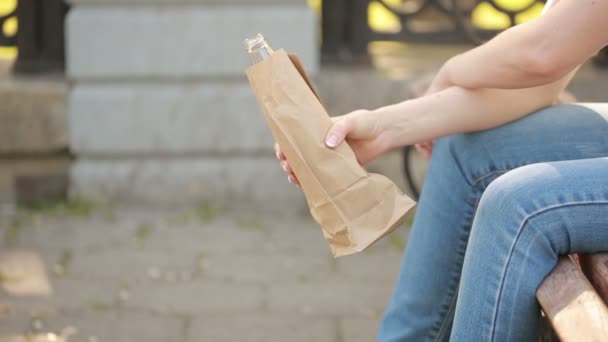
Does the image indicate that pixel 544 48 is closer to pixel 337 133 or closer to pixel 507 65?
pixel 507 65

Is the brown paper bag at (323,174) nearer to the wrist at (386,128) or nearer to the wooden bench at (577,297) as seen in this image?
the wrist at (386,128)

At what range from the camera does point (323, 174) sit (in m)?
1.65

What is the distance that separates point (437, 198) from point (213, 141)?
1.97 meters

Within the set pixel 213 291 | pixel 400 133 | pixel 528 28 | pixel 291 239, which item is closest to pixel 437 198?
pixel 400 133

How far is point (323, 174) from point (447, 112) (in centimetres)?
34

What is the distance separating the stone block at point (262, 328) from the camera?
8.96 feet

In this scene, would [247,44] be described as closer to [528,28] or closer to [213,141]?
[528,28]

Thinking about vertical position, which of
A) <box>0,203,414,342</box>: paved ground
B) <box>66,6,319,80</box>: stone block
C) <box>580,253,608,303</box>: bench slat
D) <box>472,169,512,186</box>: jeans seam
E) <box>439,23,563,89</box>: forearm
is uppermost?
<box>439,23,563,89</box>: forearm

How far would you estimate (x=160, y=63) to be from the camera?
375cm

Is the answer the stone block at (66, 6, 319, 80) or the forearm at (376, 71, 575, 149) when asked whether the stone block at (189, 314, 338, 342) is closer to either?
the forearm at (376, 71, 575, 149)

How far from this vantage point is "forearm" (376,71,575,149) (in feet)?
6.04

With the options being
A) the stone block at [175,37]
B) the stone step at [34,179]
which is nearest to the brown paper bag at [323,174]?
the stone block at [175,37]

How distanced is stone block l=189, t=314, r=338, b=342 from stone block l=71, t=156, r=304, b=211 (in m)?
1.08

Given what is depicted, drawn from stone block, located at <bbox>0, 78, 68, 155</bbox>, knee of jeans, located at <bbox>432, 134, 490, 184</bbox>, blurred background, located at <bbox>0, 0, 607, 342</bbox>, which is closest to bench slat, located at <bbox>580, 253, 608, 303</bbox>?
knee of jeans, located at <bbox>432, 134, 490, 184</bbox>
